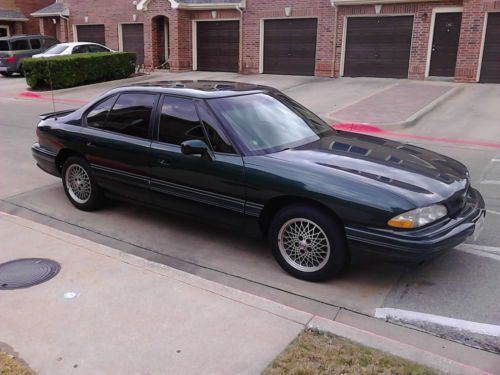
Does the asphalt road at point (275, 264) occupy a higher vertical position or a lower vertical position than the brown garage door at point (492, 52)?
lower

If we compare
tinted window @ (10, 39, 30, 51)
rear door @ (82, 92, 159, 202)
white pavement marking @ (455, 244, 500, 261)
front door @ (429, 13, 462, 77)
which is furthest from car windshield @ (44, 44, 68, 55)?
white pavement marking @ (455, 244, 500, 261)

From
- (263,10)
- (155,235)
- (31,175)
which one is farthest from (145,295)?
(263,10)

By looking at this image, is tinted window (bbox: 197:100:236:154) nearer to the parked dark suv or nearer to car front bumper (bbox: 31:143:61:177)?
car front bumper (bbox: 31:143:61:177)

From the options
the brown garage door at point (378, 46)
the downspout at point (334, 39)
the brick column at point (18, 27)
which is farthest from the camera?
the brick column at point (18, 27)

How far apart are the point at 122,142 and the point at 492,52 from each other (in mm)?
15843

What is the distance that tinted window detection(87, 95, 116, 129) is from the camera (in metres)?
5.71

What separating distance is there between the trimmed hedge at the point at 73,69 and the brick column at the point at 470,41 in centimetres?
1347

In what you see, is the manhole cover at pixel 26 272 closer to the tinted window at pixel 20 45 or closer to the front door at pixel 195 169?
the front door at pixel 195 169

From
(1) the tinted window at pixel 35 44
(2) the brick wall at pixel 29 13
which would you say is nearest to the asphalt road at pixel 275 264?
(1) the tinted window at pixel 35 44

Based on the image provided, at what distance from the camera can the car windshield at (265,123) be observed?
15.4 feet

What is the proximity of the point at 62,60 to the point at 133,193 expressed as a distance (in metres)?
15.9

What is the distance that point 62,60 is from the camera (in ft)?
63.5

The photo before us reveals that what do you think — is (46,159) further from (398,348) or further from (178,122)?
(398,348)

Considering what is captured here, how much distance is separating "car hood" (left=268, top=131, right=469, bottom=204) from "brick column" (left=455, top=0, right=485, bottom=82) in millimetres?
14165
